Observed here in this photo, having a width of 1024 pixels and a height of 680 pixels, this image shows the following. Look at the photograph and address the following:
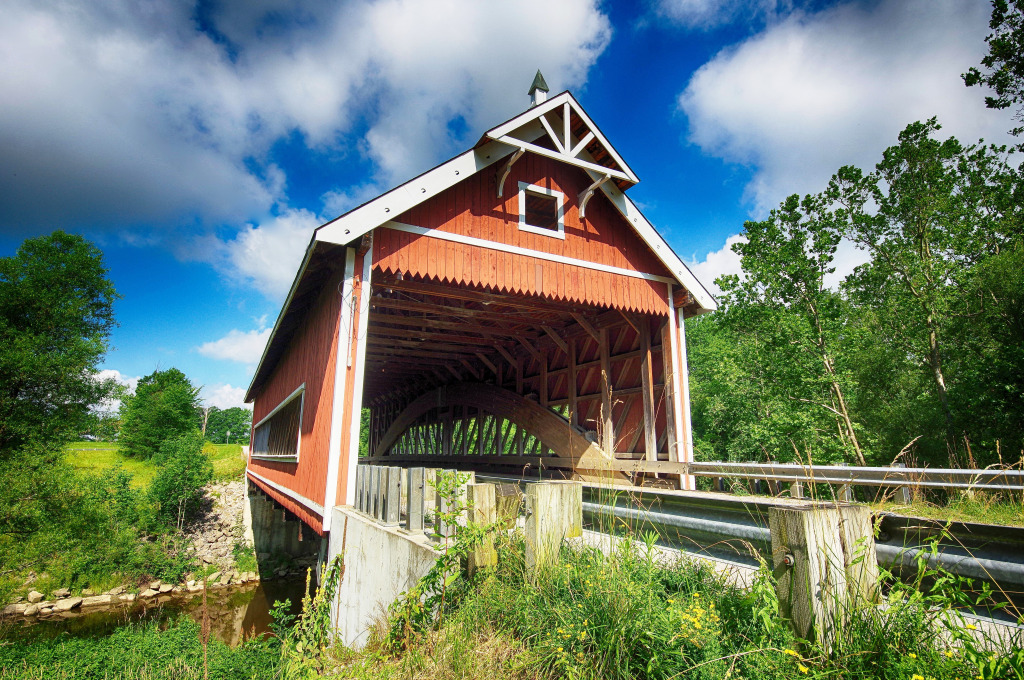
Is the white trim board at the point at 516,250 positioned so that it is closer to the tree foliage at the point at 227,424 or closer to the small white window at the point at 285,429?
the small white window at the point at 285,429

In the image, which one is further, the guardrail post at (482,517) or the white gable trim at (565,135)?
the white gable trim at (565,135)

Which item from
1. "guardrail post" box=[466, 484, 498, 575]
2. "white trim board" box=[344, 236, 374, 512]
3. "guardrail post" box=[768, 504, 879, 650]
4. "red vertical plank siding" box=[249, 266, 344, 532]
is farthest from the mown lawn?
"guardrail post" box=[768, 504, 879, 650]

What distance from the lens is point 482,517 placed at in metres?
3.20

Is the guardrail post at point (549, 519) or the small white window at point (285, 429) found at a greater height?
the small white window at point (285, 429)

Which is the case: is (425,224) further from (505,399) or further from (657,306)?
(505,399)

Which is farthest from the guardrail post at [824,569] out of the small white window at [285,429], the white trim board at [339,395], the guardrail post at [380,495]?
the small white window at [285,429]

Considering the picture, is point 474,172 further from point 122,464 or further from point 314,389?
point 122,464

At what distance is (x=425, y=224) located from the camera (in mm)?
6828

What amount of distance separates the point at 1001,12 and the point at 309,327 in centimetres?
1896

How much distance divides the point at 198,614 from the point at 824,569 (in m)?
19.7

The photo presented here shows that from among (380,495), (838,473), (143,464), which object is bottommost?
(143,464)

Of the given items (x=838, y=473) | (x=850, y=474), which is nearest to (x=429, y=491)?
(x=850, y=474)

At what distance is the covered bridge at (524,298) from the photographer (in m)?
6.46

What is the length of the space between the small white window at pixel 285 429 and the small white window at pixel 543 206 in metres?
5.50
